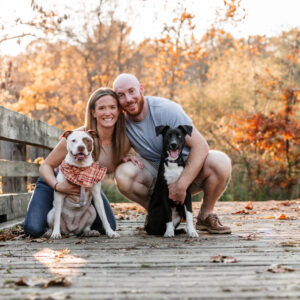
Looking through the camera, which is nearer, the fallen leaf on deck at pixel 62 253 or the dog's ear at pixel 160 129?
the fallen leaf on deck at pixel 62 253

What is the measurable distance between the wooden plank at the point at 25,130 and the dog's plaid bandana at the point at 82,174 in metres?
1.00

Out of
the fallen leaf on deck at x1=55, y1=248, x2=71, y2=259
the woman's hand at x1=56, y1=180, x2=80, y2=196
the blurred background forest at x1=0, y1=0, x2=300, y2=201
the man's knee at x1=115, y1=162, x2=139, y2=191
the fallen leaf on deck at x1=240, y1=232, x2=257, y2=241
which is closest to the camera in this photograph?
the fallen leaf on deck at x1=55, y1=248, x2=71, y2=259

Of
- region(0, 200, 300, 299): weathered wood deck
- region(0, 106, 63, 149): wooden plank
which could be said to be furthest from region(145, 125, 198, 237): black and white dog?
region(0, 106, 63, 149): wooden plank

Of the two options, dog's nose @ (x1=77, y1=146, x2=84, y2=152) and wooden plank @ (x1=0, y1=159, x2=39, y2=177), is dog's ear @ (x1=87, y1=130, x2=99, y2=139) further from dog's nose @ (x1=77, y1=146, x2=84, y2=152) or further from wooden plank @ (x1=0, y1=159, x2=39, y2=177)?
wooden plank @ (x1=0, y1=159, x2=39, y2=177)

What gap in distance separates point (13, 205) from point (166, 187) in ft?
7.14

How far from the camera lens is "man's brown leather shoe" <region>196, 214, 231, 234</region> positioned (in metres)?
4.15

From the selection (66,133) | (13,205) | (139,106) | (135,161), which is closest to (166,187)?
(135,161)

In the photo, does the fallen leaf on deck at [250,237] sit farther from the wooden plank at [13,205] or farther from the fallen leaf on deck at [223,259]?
the wooden plank at [13,205]

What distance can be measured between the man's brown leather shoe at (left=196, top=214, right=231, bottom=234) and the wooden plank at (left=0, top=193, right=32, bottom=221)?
230 cm

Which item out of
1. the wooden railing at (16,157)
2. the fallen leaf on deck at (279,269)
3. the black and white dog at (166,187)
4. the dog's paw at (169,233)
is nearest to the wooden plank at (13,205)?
the wooden railing at (16,157)

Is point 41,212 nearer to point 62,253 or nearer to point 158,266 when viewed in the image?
point 62,253

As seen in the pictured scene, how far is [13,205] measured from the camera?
5.11 meters

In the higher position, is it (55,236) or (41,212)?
(41,212)

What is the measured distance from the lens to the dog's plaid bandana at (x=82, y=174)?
4.04 m
